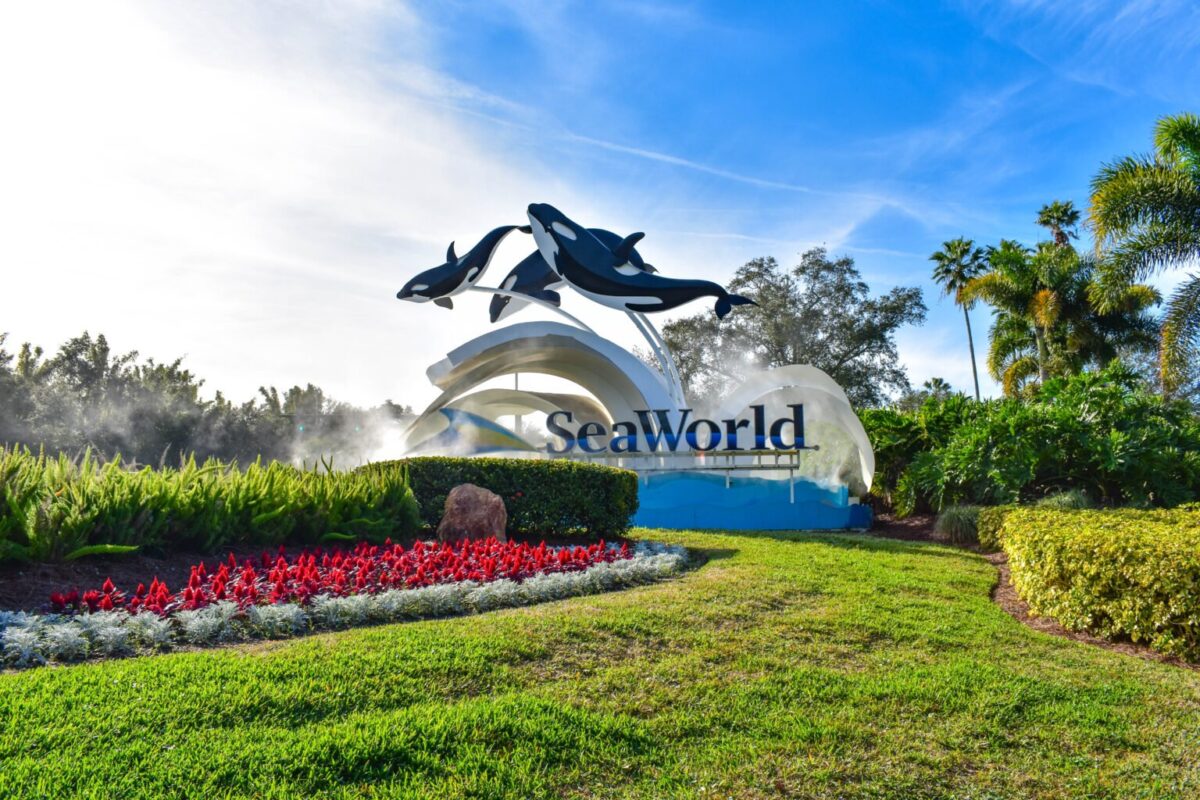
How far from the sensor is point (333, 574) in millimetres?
6016

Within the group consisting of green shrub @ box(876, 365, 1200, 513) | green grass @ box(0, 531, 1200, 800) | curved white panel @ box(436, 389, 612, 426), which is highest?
curved white panel @ box(436, 389, 612, 426)

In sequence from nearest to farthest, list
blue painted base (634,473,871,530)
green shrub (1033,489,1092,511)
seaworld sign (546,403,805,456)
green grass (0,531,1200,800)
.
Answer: green grass (0,531,1200,800) < green shrub (1033,489,1092,511) < blue painted base (634,473,871,530) < seaworld sign (546,403,805,456)

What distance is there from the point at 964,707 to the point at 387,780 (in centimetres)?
290

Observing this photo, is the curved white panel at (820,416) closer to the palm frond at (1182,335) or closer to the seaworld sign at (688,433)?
the seaworld sign at (688,433)

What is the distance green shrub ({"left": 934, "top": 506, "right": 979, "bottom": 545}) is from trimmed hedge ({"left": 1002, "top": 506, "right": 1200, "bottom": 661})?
13.8 feet

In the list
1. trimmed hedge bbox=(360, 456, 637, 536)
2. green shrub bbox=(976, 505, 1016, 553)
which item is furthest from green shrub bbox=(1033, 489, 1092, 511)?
trimmed hedge bbox=(360, 456, 637, 536)

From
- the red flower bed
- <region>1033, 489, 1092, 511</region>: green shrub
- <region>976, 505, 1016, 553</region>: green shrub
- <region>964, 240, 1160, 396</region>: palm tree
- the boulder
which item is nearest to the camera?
the red flower bed

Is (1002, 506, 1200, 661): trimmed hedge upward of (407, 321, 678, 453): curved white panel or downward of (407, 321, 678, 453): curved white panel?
downward

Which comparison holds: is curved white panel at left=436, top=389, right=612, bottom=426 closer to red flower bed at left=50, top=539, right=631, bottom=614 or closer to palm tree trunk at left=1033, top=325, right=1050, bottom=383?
red flower bed at left=50, top=539, right=631, bottom=614

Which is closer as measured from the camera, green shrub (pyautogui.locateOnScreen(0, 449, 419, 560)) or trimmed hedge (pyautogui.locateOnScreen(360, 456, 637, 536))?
green shrub (pyautogui.locateOnScreen(0, 449, 419, 560))

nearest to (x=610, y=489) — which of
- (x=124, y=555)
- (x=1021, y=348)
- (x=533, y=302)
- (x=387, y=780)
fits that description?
(x=124, y=555)

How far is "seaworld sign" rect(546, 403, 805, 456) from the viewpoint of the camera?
14.8 meters

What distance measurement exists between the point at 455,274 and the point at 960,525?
36.3 feet

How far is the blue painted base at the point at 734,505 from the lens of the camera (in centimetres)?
1387
